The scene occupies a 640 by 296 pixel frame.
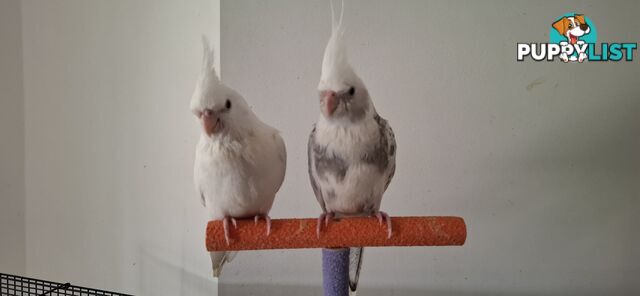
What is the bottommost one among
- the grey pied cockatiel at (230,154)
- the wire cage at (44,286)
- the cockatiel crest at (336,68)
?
the wire cage at (44,286)

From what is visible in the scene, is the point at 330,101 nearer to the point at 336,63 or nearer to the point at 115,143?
the point at 336,63

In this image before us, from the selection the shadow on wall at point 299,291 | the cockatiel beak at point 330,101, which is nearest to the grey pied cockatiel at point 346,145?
the cockatiel beak at point 330,101

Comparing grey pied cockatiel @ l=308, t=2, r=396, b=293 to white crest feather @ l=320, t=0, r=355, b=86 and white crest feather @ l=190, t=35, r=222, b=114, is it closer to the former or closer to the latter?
white crest feather @ l=320, t=0, r=355, b=86

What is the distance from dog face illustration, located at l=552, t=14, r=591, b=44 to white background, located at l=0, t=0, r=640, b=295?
0.04 metres

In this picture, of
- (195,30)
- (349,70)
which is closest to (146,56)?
(195,30)

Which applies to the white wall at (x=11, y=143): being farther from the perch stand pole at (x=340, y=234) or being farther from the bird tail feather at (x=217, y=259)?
the perch stand pole at (x=340, y=234)

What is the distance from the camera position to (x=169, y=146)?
1758mm

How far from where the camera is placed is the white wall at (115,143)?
1733 millimetres

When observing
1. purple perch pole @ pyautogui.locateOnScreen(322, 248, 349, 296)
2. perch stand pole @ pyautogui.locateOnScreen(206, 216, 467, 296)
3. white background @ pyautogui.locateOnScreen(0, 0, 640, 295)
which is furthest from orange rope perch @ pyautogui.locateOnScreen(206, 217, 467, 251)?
white background @ pyautogui.locateOnScreen(0, 0, 640, 295)

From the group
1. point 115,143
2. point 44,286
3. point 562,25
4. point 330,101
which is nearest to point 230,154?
point 330,101

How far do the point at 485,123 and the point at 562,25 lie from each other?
1.54ft

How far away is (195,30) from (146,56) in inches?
10.3

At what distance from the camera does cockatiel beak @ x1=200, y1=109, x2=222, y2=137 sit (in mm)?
1086

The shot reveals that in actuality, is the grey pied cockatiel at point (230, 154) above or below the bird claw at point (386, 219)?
above
